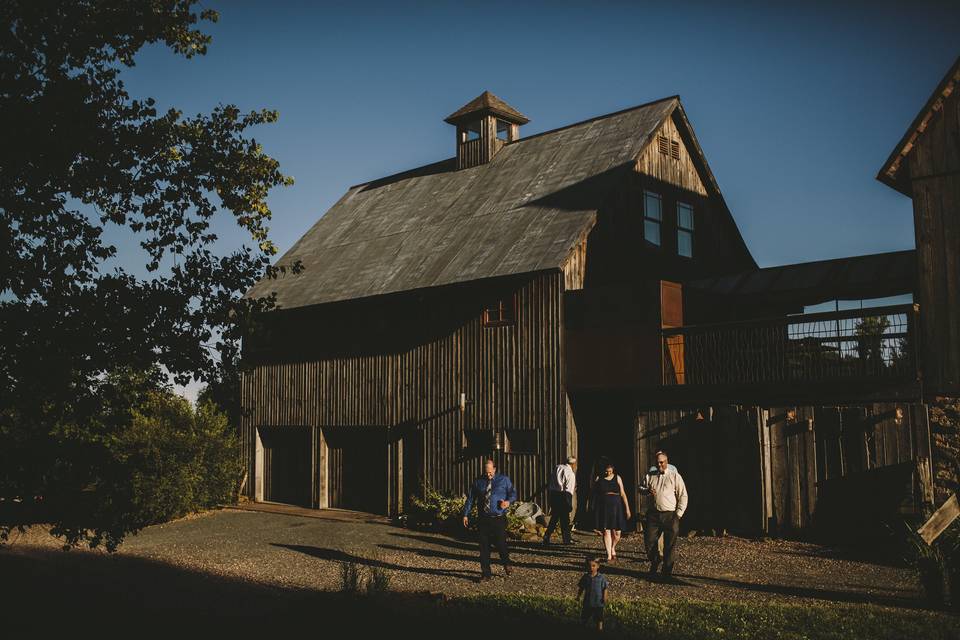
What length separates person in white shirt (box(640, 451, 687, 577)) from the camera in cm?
1420

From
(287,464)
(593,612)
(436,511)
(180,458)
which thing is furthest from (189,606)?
(287,464)

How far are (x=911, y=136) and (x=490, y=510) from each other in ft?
35.7

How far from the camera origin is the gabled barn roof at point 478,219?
75.9 feet

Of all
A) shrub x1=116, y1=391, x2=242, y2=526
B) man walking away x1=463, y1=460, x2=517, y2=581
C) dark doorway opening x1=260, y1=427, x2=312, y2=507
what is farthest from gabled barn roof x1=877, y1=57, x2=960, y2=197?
dark doorway opening x1=260, y1=427, x2=312, y2=507

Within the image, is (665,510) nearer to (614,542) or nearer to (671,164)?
(614,542)

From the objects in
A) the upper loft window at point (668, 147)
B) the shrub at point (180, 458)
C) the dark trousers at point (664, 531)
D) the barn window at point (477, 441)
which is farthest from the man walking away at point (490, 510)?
the upper loft window at point (668, 147)

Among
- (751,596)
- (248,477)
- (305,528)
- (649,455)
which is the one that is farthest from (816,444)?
(248,477)

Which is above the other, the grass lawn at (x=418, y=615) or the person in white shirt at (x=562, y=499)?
the person in white shirt at (x=562, y=499)

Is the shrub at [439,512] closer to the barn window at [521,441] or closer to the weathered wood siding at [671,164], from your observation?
the barn window at [521,441]

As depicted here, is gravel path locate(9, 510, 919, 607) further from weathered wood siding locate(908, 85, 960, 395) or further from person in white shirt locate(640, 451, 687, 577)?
weathered wood siding locate(908, 85, 960, 395)

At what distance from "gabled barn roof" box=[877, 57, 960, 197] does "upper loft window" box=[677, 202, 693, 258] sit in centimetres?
863

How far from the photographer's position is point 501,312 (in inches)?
902

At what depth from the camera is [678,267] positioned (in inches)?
1022

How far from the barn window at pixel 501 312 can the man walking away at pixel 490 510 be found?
8.05 m
